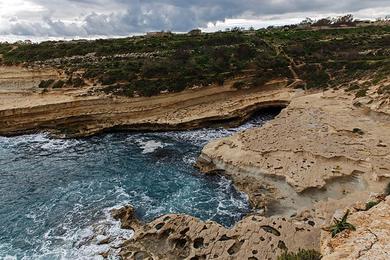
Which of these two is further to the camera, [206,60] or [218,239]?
[206,60]

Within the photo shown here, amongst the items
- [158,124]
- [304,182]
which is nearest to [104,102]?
[158,124]

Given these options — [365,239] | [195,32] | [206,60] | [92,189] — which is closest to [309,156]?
[92,189]

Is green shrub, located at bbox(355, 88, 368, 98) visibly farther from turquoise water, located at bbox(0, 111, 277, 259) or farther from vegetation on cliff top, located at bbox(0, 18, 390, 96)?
turquoise water, located at bbox(0, 111, 277, 259)

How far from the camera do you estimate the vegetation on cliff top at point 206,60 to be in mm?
49188

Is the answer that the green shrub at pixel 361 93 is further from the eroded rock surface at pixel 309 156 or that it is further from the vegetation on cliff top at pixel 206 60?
the eroded rock surface at pixel 309 156

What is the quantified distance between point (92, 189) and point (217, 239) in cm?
1248

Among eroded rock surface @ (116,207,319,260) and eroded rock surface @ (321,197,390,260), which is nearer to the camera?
eroded rock surface @ (321,197,390,260)

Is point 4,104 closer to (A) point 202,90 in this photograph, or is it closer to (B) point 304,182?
(A) point 202,90

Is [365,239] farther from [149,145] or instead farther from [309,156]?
[149,145]

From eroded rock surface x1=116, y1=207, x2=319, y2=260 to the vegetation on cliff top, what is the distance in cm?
2470

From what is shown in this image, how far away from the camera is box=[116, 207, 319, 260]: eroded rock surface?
19.9 m

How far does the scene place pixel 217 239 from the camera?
2098 cm

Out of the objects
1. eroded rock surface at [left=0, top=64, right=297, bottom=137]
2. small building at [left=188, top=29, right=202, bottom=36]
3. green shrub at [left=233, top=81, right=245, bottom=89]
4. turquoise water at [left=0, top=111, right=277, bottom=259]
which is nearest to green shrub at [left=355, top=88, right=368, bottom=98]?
eroded rock surface at [left=0, top=64, right=297, bottom=137]

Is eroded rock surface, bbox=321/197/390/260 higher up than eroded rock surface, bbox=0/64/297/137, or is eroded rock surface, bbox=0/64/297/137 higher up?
eroded rock surface, bbox=321/197/390/260
